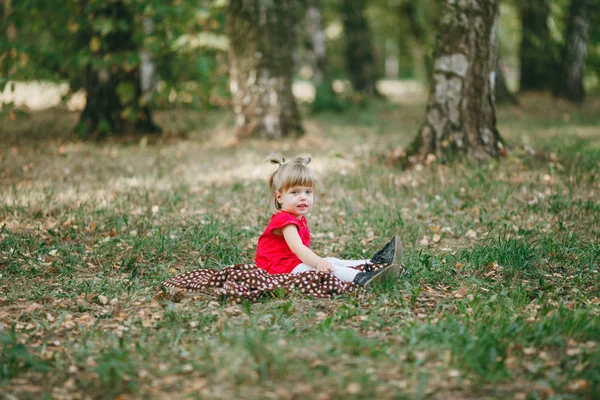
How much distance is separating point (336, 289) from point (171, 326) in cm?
123

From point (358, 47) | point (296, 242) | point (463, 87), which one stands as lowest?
point (296, 242)

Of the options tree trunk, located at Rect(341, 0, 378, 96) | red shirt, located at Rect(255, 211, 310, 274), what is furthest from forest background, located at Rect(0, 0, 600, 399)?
tree trunk, located at Rect(341, 0, 378, 96)

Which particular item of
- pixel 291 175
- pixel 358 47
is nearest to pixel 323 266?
pixel 291 175

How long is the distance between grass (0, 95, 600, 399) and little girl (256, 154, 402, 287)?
0.71 ft

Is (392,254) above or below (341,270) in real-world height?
above

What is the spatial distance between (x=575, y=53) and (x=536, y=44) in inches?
68.9

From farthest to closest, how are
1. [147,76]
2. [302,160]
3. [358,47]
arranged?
[358,47] < [147,76] < [302,160]

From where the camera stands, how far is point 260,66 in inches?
413

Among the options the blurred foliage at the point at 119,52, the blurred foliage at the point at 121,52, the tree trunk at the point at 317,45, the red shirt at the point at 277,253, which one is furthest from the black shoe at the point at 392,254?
the tree trunk at the point at 317,45

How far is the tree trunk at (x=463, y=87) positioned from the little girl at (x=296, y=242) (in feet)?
12.6

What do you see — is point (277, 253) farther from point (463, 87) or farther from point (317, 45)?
point (317, 45)

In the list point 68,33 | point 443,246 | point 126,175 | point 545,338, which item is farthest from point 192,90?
point 545,338

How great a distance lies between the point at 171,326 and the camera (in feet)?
12.6

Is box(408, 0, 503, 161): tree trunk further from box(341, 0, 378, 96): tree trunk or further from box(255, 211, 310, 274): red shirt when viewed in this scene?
box(341, 0, 378, 96): tree trunk
